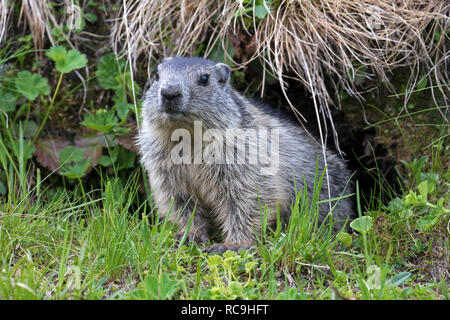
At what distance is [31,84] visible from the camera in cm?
576

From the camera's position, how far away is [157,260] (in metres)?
3.61

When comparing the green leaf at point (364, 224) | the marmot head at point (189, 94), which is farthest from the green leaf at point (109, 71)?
the green leaf at point (364, 224)

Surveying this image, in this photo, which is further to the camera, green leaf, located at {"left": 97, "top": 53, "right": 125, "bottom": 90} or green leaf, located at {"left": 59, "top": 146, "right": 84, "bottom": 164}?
green leaf, located at {"left": 97, "top": 53, "right": 125, "bottom": 90}

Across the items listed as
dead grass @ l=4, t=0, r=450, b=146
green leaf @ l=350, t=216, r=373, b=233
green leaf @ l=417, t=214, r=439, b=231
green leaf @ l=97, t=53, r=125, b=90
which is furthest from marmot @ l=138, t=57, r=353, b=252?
green leaf @ l=97, t=53, r=125, b=90

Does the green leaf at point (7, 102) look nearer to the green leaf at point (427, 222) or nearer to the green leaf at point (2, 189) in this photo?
the green leaf at point (2, 189)

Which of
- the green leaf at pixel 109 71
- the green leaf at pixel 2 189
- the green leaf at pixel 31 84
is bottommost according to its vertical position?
the green leaf at pixel 2 189

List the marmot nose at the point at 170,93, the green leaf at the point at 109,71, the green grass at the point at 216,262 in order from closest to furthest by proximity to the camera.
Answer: the green grass at the point at 216,262, the marmot nose at the point at 170,93, the green leaf at the point at 109,71

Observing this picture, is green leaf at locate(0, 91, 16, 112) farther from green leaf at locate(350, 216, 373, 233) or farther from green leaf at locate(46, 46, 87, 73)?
green leaf at locate(350, 216, 373, 233)

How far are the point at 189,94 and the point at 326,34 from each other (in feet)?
5.14

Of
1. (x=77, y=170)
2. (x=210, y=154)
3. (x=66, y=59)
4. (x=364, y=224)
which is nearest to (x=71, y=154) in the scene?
(x=77, y=170)

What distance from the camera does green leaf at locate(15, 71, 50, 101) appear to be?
5.73 metres

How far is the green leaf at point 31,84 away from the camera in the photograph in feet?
18.8
